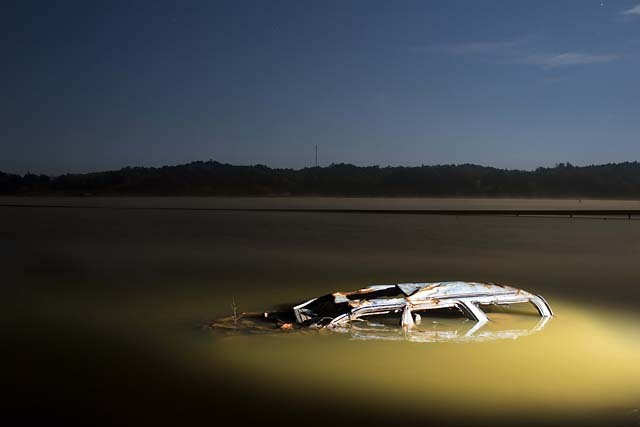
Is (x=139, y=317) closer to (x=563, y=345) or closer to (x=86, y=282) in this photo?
(x=86, y=282)

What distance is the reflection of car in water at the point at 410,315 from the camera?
9.77m

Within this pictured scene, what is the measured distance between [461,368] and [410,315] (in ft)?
7.06

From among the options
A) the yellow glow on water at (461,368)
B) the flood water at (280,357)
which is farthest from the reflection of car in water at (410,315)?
the yellow glow on water at (461,368)

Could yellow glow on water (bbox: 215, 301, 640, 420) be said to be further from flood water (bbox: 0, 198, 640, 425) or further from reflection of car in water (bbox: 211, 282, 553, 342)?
reflection of car in water (bbox: 211, 282, 553, 342)

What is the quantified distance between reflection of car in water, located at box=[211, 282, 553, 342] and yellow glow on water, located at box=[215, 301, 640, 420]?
37 centimetres

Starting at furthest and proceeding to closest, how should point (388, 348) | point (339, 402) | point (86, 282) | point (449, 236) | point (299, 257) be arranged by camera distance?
point (449, 236)
point (299, 257)
point (86, 282)
point (388, 348)
point (339, 402)

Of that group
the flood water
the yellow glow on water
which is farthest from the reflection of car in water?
the yellow glow on water

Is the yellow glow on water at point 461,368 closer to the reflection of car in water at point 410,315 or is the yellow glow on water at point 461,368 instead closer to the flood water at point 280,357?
the flood water at point 280,357

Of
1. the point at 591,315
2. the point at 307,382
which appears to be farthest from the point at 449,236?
the point at 307,382

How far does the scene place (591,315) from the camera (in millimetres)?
11695

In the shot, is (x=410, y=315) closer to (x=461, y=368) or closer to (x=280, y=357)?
(x=461, y=368)

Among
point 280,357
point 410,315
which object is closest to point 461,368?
point 410,315

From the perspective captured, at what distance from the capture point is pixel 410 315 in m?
10.1

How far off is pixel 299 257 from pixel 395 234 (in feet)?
42.5
